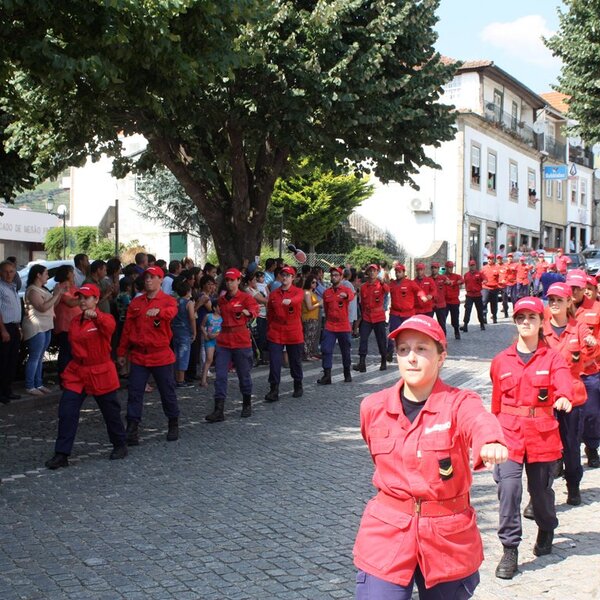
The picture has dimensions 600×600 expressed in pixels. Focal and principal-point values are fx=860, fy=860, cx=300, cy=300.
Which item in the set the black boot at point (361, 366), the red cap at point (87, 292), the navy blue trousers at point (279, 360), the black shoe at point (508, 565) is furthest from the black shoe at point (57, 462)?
the black boot at point (361, 366)

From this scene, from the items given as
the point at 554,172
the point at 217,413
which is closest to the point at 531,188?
the point at 554,172

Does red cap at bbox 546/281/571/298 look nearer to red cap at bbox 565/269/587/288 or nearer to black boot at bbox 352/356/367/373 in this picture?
red cap at bbox 565/269/587/288

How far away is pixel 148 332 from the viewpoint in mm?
9102

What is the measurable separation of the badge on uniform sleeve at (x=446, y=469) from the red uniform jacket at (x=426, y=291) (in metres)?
12.6

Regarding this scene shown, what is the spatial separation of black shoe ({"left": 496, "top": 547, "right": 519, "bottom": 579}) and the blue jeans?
7.84m

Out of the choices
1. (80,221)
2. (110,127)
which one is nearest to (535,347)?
(110,127)

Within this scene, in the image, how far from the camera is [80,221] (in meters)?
44.3

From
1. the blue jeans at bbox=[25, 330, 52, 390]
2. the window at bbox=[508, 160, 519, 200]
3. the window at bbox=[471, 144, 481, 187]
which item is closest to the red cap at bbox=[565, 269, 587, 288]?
the blue jeans at bbox=[25, 330, 52, 390]

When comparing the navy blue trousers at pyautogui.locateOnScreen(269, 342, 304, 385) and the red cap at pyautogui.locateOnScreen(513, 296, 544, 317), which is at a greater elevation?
the red cap at pyautogui.locateOnScreen(513, 296, 544, 317)

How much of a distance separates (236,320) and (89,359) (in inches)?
106

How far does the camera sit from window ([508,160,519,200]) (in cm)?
4312

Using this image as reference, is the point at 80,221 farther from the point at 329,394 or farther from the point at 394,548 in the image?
the point at 394,548

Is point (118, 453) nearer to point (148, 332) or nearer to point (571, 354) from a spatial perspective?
point (148, 332)

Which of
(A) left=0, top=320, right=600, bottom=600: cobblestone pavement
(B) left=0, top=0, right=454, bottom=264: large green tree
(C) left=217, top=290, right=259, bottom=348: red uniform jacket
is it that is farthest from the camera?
(B) left=0, top=0, right=454, bottom=264: large green tree
